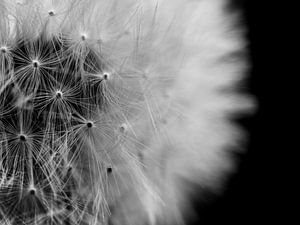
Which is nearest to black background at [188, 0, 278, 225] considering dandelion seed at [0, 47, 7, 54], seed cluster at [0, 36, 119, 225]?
seed cluster at [0, 36, 119, 225]

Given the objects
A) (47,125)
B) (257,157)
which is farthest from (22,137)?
(257,157)

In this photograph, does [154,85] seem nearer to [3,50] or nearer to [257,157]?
[3,50]

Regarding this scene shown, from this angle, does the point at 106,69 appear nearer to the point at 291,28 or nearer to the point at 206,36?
the point at 206,36

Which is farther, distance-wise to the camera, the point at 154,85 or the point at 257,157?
the point at 257,157

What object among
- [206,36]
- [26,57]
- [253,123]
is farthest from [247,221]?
[26,57]

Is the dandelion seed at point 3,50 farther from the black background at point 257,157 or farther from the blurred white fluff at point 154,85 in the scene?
the black background at point 257,157

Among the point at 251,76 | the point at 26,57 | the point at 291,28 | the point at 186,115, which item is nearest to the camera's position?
the point at 26,57

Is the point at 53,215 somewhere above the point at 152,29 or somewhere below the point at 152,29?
below

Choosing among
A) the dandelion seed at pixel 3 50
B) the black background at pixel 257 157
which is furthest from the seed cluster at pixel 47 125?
the black background at pixel 257 157

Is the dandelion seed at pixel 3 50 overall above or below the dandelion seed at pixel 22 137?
above
